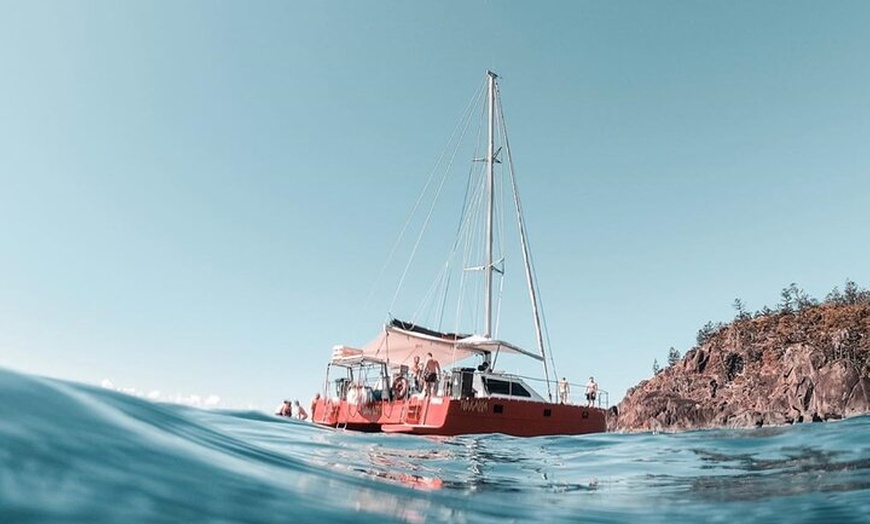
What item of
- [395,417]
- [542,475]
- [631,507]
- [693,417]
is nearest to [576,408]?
[395,417]

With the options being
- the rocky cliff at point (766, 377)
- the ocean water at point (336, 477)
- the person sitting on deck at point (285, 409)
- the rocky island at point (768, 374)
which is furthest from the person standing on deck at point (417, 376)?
the rocky island at point (768, 374)

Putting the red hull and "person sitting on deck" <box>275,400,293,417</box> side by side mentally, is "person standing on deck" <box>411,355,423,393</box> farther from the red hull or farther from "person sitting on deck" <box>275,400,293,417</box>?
"person sitting on deck" <box>275,400,293,417</box>

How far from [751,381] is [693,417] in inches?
468

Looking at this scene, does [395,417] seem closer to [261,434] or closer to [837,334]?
[261,434]

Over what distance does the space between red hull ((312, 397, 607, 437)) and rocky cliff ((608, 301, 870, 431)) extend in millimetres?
55387

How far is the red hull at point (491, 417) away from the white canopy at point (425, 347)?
3.51 meters

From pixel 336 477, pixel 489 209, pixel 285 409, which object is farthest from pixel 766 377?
pixel 336 477

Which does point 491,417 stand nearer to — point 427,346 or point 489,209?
point 427,346

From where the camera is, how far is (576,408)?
67.2 ft

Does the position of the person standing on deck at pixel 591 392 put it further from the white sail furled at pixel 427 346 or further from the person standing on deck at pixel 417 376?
the person standing on deck at pixel 417 376

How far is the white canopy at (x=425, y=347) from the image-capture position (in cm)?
2325

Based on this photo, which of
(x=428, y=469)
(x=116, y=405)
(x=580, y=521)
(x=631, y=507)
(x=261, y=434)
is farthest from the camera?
(x=261, y=434)

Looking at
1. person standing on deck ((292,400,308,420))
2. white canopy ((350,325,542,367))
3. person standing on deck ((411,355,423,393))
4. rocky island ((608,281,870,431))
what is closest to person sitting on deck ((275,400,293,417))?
person standing on deck ((292,400,308,420))

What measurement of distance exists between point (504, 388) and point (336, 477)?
15778mm
